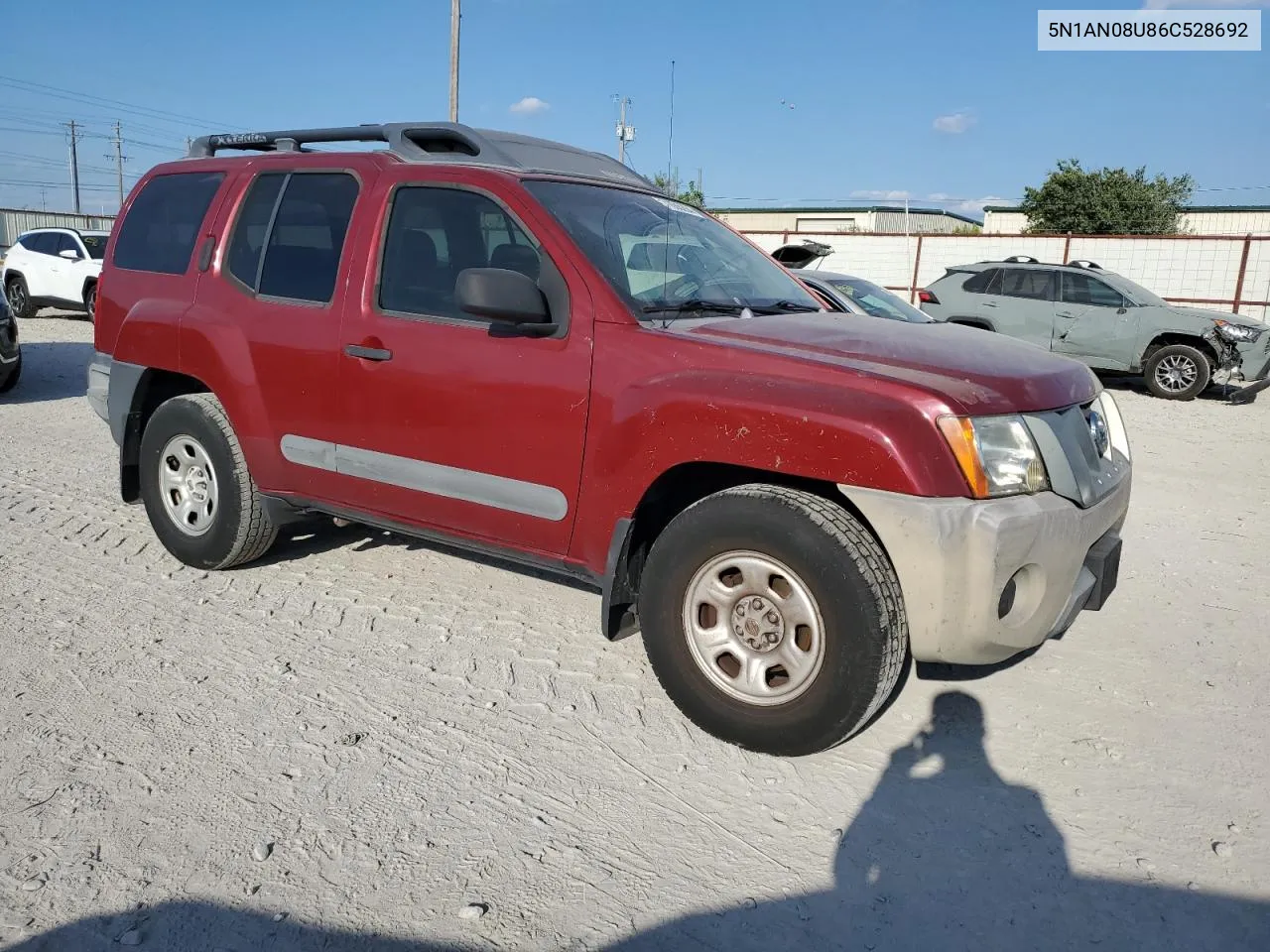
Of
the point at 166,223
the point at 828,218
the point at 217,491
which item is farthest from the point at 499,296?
the point at 828,218

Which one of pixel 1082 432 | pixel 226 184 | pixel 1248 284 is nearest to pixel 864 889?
pixel 1082 432

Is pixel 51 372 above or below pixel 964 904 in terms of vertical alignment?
above

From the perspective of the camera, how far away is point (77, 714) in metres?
3.26

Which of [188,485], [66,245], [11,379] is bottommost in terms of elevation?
[11,379]

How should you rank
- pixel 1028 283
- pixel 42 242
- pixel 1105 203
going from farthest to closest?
A: pixel 1105 203 → pixel 42 242 → pixel 1028 283

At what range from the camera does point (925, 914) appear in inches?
95.3

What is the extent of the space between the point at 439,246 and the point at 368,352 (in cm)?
51

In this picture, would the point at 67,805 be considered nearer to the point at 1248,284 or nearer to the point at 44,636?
the point at 44,636

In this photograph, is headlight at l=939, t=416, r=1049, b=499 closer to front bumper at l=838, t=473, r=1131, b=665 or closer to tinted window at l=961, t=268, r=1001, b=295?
front bumper at l=838, t=473, r=1131, b=665

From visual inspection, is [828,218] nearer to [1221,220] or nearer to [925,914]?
[1221,220]

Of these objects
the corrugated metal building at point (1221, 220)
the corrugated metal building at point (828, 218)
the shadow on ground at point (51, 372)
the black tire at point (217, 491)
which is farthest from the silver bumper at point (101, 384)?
the corrugated metal building at point (828, 218)

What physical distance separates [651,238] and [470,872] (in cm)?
246

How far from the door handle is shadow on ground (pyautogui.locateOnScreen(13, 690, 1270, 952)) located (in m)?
2.08

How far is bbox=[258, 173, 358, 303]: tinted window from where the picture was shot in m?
4.04
